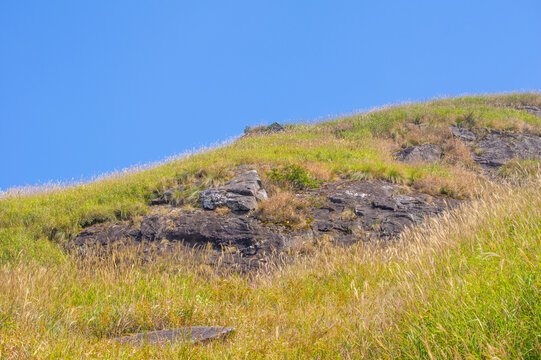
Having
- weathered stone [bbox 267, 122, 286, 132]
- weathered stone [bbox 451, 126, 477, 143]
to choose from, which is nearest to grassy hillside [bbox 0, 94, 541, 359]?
weathered stone [bbox 451, 126, 477, 143]

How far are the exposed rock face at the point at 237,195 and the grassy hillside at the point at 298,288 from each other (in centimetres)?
41

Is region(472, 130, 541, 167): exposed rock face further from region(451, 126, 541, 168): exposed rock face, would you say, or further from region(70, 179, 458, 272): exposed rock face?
region(70, 179, 458, 272): exposed rock face

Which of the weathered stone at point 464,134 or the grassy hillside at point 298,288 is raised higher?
the weathered stone at point 464,134

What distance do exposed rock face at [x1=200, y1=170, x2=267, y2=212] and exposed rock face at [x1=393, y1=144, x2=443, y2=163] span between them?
26.0 ft

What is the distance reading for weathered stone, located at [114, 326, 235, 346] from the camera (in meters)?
3.50

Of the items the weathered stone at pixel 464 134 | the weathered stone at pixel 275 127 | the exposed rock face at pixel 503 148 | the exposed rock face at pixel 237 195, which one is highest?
the weathered stone at pixel 275 127

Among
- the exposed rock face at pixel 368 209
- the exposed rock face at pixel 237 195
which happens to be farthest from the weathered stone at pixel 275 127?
the exposed rock face at pixel 237 195

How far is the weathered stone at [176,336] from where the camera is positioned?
11.5 ft

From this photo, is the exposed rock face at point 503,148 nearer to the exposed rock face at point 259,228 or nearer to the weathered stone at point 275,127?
the exposed rock face at point 259,228

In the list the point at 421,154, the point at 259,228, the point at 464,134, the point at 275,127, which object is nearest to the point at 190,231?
the point at 259,228

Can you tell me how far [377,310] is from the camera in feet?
12.6

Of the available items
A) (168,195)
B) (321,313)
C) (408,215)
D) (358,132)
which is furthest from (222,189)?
(358,132)

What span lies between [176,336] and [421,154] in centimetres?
1485

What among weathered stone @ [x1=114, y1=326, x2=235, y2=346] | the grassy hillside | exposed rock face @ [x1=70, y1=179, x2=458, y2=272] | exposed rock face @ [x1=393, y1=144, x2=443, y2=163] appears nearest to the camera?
the grassy hillside
